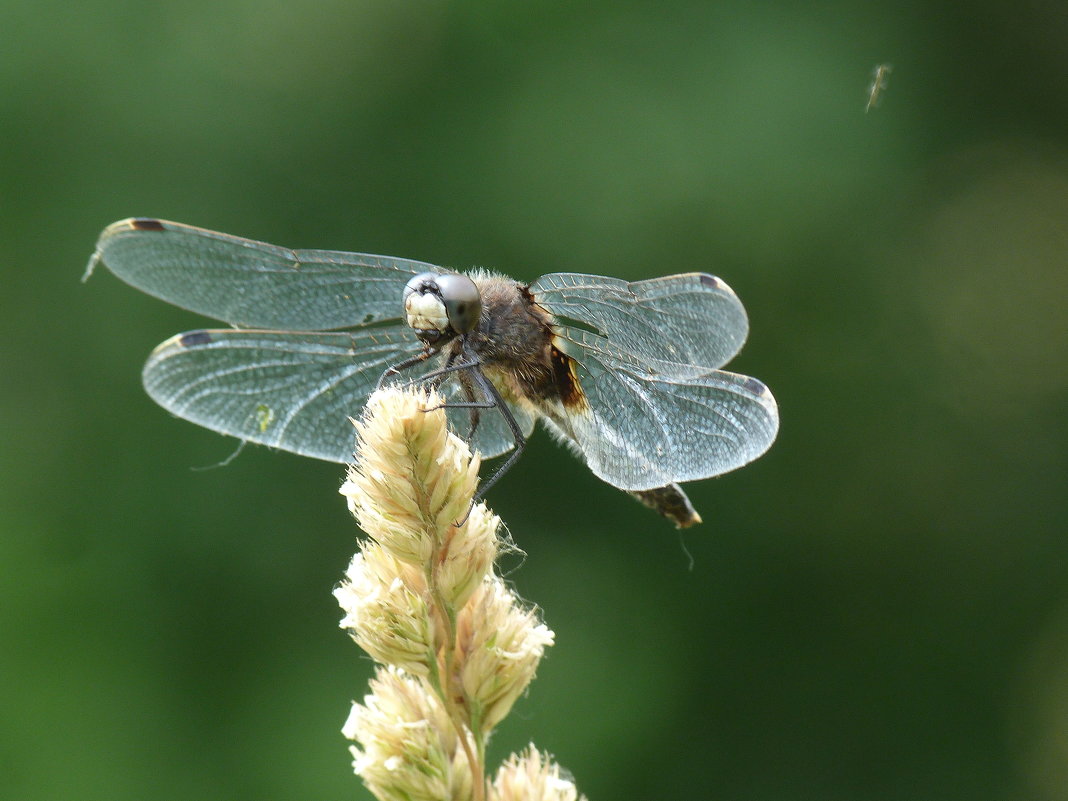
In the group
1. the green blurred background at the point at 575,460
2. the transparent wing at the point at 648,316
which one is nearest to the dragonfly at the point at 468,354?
the transparent wing at the point at 648,316

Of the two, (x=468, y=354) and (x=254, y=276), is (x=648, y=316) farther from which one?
(x=254, y=276)

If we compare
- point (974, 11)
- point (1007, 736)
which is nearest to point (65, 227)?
point (974, 11)

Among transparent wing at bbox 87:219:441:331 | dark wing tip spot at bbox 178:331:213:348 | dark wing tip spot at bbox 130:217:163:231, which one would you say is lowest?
dark wing tip spot at bbox 178:331:213:348

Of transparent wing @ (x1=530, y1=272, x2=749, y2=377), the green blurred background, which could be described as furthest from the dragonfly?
the green blurred background

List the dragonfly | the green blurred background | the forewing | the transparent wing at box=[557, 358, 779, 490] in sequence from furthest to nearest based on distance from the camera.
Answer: the green blurred background, the forewing, the dragonfly, the transparent wing at box=[557, 358, 779, 490]

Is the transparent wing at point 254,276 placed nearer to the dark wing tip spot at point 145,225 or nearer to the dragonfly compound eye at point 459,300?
the dark wing tip spot at point 145,225

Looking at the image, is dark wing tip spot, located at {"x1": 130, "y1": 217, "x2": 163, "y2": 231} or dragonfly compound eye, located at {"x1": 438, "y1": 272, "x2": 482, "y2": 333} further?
dark wing tip spot, located at {"x1": 130, "y1": 217, "x2": 163, "y2": 231}

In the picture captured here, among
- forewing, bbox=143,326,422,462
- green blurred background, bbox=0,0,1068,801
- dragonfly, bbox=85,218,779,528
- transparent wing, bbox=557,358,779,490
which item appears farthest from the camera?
green blurred background, bbox=0,0,1068,801

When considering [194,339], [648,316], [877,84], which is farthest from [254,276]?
[877,84]

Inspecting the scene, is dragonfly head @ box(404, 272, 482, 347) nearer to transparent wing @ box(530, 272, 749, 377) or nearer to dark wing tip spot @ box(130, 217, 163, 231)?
transparent wing @ box(530, 272, 749, 377)
